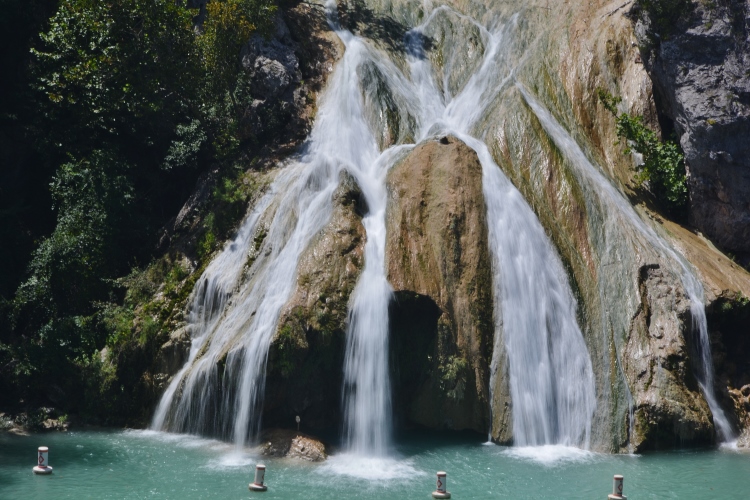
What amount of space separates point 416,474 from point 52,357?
37.2 ft

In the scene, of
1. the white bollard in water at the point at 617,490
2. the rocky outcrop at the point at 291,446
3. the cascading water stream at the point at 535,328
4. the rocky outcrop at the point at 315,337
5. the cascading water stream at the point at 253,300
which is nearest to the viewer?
the white bollard in water at the point at 617,490

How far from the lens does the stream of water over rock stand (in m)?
20.1

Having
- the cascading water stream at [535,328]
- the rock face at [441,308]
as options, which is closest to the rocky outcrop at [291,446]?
the rock face at [441,308]

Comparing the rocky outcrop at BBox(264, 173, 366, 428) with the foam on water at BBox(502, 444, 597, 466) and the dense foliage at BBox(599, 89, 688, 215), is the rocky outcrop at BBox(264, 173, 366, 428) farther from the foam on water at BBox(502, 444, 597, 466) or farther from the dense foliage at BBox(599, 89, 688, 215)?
the dense foliage at BBox(599, 89, 688, 215)

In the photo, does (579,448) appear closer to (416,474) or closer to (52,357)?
(416,474)

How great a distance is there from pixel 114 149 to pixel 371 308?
39.9 ft

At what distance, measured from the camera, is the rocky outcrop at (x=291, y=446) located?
62.0 feet

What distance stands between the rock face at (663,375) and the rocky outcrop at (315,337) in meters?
7.31

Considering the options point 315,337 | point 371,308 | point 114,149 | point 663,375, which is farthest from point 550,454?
point 114,149

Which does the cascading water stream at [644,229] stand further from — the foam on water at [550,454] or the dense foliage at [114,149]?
the dense foliage at [114,149]

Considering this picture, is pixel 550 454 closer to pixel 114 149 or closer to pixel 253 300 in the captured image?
pixel 253 300

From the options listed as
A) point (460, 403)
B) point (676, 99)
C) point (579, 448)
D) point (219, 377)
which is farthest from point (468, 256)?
point (676, 99)

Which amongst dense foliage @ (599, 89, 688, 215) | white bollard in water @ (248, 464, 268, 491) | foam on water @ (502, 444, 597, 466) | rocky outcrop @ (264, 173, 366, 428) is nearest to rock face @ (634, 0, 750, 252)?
dense foliage @ (599, 89, 688, 215)

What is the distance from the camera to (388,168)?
80.9ft
